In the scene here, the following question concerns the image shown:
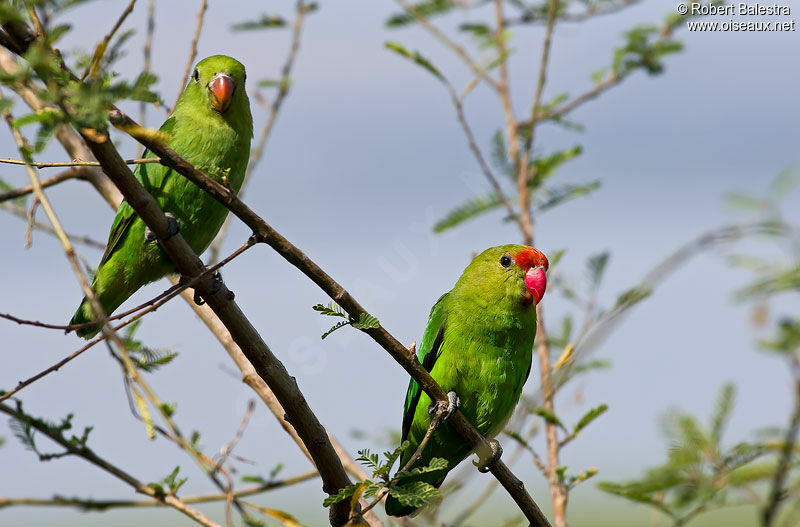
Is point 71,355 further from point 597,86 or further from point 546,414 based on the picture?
point 597,86

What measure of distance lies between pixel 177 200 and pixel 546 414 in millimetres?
2069

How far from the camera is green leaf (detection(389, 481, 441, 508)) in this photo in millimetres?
2645

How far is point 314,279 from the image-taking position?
7.94 ft

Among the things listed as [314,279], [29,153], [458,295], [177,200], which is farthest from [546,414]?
[29,153]

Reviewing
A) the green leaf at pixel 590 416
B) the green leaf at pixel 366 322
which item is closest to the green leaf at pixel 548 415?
the green leaf at pixel 590 416

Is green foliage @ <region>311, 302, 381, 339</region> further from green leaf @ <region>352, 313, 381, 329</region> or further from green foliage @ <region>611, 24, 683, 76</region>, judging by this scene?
green foliage @ <region>611, 24, 683, 76</region>

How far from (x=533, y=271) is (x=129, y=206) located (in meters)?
2.14

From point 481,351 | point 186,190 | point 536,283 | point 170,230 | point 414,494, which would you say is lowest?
point 414,494

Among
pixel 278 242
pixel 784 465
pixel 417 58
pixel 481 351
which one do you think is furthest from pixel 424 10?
pixel 784 465

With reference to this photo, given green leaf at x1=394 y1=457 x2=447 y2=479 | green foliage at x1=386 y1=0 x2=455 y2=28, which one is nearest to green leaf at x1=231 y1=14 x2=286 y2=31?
green foliage at x1=386 y1=0 x2=455 y2=28

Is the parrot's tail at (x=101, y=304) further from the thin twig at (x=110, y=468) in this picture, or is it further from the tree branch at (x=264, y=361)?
the tree branch at (x=264, y=361)

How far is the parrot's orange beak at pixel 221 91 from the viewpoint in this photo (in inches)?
155

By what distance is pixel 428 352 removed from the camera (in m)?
4.13

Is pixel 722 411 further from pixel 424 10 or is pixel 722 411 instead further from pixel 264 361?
pixel 424 10
